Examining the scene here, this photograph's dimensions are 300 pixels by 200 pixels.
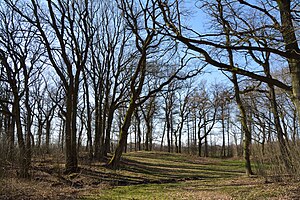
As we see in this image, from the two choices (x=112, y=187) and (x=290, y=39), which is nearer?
(x=290, y=39)

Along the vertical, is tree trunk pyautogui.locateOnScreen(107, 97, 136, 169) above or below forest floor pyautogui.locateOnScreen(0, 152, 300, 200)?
above

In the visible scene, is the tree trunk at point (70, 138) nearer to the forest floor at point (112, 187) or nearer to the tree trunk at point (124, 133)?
the forest floor at point (112, 187)

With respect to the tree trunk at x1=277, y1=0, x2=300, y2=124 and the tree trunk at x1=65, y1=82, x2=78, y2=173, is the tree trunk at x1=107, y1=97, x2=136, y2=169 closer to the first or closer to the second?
the tree trunk at x1=65, y1=82, x2=78, y2=173

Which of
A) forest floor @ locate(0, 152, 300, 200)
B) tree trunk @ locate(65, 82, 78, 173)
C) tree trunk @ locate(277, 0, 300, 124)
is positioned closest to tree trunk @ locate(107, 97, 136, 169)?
forest floor @ locate(0, 152, 300, 200)

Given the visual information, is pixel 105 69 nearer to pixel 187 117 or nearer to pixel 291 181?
pixel 291 181

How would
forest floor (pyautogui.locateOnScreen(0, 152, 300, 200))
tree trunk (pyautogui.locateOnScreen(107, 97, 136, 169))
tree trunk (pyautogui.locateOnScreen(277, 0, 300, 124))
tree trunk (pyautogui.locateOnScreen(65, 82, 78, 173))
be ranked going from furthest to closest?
1. tree trunk (pyautogui.locateOnScreen(107, 97, 136, 169))
2. tree trunk (pyautogui.locateOnScreen(65, 82, 78, 173))
3. forest floor (pyautogui.locateOnScreen(0, 152, 300, 200))
4. tree trunk (pyautogui.locateOnScreen(277, 0, 300, 124))

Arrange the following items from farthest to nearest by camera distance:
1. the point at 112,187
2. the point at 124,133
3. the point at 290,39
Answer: the point at 124,133 → the point at 112,187 → the point at 290,39

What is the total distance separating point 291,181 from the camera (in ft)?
31.1

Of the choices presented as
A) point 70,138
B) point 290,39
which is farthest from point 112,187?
point 290,39

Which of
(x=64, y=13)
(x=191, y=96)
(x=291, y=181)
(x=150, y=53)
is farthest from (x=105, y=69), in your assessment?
(x=191, y=96)

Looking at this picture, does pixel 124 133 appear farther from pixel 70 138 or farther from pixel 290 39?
pixel 290 39

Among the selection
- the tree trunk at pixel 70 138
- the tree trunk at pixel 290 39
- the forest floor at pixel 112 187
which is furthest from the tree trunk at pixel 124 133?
the tree trunk at pixel 290 39

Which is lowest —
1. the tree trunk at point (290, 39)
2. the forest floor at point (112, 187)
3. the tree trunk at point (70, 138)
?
the forest floor at point (112, 187)

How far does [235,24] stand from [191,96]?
32.0m
